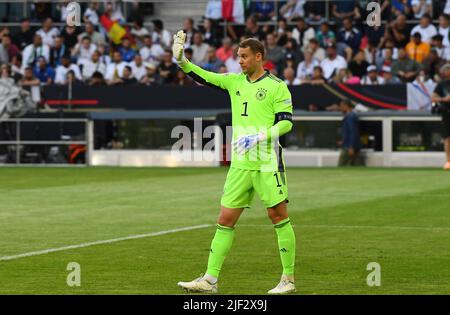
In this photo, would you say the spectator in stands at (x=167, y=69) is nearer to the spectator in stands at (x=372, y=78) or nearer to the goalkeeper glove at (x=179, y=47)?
the spectator in stands at (x=372, y=78)

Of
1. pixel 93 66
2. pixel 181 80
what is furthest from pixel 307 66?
pixel 93 66

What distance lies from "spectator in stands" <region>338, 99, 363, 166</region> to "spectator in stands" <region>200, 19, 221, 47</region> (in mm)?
4942

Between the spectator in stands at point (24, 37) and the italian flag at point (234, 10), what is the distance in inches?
219

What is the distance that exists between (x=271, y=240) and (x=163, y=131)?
17363mm

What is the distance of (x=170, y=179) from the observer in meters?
27.0

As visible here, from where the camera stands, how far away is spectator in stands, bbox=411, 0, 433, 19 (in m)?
34.1

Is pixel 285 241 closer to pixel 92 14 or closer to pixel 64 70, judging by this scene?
pixel 64 70

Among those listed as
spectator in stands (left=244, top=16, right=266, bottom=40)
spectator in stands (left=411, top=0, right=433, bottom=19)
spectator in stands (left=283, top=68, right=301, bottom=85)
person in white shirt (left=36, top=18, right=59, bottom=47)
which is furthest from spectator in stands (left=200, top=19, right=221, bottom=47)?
spectator in stands (left=411, top=0, right=433, bottom=19)

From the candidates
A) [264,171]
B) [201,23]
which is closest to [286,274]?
[264,171]

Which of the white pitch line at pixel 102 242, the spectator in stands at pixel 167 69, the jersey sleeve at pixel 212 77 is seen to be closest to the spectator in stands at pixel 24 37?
the spectator in stands at pixel 167 69

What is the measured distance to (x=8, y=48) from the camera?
3603cm

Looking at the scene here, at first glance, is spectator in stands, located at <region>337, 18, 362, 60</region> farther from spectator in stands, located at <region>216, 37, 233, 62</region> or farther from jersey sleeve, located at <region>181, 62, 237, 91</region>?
jersey sleeve, located at <region>181, 62, 237, 91</region>

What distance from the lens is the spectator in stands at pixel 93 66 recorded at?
113 ft
